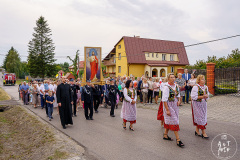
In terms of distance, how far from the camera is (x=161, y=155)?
15.5 feet

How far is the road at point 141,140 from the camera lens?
4.76 meters

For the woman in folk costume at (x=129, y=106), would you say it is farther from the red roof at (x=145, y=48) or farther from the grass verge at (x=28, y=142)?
the red roof at (x=145, y=48)

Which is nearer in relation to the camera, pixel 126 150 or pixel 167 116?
pixel 126 150

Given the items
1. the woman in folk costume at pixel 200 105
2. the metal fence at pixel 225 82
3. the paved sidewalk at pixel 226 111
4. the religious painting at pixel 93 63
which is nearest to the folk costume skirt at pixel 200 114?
the woman in folk costume at pixel 200 105

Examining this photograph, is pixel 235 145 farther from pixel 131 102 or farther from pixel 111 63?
pixel 111 63

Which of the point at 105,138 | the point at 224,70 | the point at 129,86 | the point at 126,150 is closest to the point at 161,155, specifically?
the point at 126,150

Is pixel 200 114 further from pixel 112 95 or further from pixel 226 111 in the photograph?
pixel 226 111

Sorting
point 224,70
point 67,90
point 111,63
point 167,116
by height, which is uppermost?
point 111,63

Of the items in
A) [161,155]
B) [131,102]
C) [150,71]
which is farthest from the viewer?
[150,71]

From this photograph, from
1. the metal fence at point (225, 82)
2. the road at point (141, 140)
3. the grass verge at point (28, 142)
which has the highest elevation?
the metal fence at point (225, 82)

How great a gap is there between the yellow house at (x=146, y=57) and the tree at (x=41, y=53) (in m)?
20.2

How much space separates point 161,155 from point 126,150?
3.08ft

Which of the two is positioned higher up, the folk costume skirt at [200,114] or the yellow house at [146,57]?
the yellow house at [146,57]

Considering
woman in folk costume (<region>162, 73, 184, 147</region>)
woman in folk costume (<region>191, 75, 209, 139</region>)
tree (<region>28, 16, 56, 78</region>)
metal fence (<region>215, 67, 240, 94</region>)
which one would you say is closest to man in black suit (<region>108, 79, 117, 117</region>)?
woman in folk costume (<region>162, 73, 184, 147</region>)
